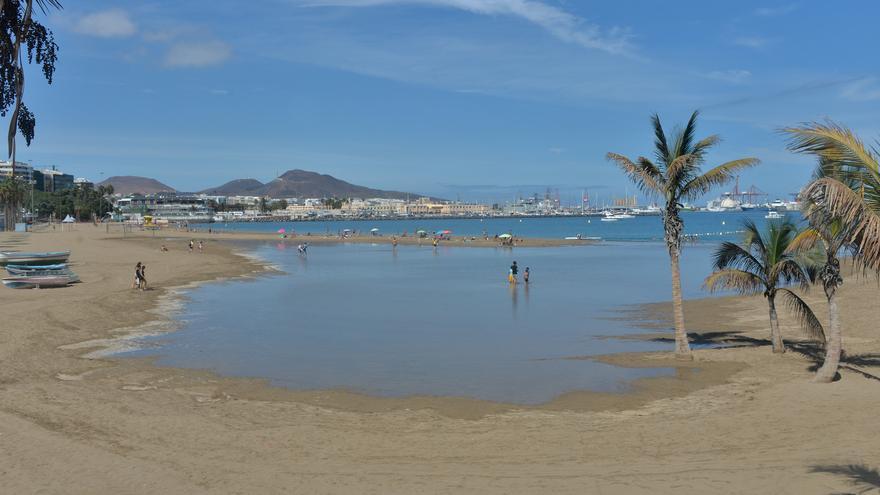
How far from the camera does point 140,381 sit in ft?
46.5

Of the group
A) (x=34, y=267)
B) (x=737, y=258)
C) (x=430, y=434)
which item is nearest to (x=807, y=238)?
(x=737, y=258)

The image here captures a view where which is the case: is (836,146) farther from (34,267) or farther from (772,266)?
(34,267)

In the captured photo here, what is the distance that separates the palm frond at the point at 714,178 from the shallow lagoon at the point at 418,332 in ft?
13.7

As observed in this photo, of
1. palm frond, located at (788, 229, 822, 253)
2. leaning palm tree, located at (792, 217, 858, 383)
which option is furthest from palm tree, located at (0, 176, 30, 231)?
leaning palm tree, located at (792, 217, 858, 383)

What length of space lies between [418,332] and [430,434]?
11295 millimetres

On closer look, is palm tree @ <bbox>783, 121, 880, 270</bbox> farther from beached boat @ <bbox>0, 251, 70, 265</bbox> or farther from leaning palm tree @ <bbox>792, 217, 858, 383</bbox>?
beached boat @ <bbox>0, 251, 70, 265</bbox>

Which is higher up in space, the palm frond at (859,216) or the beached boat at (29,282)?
the palm frond at (859,216)

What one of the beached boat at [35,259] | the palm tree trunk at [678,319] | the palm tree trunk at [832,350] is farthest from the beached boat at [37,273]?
the palm tree trunk at [832,350]

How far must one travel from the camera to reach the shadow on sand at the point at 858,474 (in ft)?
24.8

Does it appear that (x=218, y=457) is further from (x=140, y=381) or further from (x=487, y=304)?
(x=487, y=304)

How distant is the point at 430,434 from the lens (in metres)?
10.5

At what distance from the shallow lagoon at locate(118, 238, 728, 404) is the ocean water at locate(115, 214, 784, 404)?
0.13 ft

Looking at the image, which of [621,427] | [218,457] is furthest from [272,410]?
[621,427]

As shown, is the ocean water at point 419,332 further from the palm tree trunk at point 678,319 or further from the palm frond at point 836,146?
the palm frond at point 836,146
